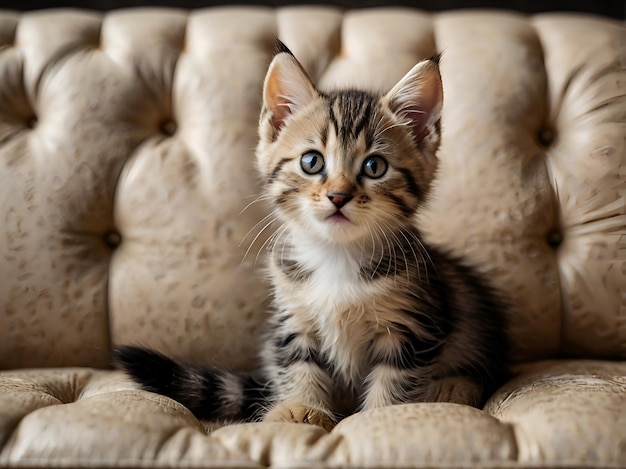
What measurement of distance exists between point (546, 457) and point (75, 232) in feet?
3.44

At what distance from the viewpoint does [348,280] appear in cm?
110

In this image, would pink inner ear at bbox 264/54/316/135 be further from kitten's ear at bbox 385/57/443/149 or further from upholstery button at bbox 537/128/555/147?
upholstery button at bbox 537/128/555/147

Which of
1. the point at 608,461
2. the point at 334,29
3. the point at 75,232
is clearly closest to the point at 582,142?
the point at 334,29

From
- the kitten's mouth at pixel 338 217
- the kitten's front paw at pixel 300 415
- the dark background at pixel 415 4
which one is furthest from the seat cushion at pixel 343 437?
the dark background at pixel 415 4

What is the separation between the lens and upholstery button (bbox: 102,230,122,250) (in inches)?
55.1

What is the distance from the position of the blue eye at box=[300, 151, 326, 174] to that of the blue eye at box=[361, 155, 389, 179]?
0.24 feet

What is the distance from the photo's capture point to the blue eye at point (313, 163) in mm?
1071

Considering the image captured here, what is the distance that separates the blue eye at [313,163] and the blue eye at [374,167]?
0.24 ft

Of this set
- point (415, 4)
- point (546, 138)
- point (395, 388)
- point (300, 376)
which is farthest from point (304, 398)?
point (415, 4)

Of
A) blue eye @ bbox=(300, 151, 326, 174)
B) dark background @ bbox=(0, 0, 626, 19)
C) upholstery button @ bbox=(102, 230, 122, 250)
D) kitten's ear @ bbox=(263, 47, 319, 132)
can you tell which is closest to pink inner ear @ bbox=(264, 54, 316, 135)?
kitten's ear @ bbox=(263, 47, 319, 132)

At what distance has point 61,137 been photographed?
1.37 m

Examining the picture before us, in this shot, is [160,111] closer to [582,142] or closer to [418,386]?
[418,386]

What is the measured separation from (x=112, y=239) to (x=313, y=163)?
58 cm

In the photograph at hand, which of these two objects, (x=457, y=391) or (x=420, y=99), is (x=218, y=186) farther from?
(x=457, y=391)
